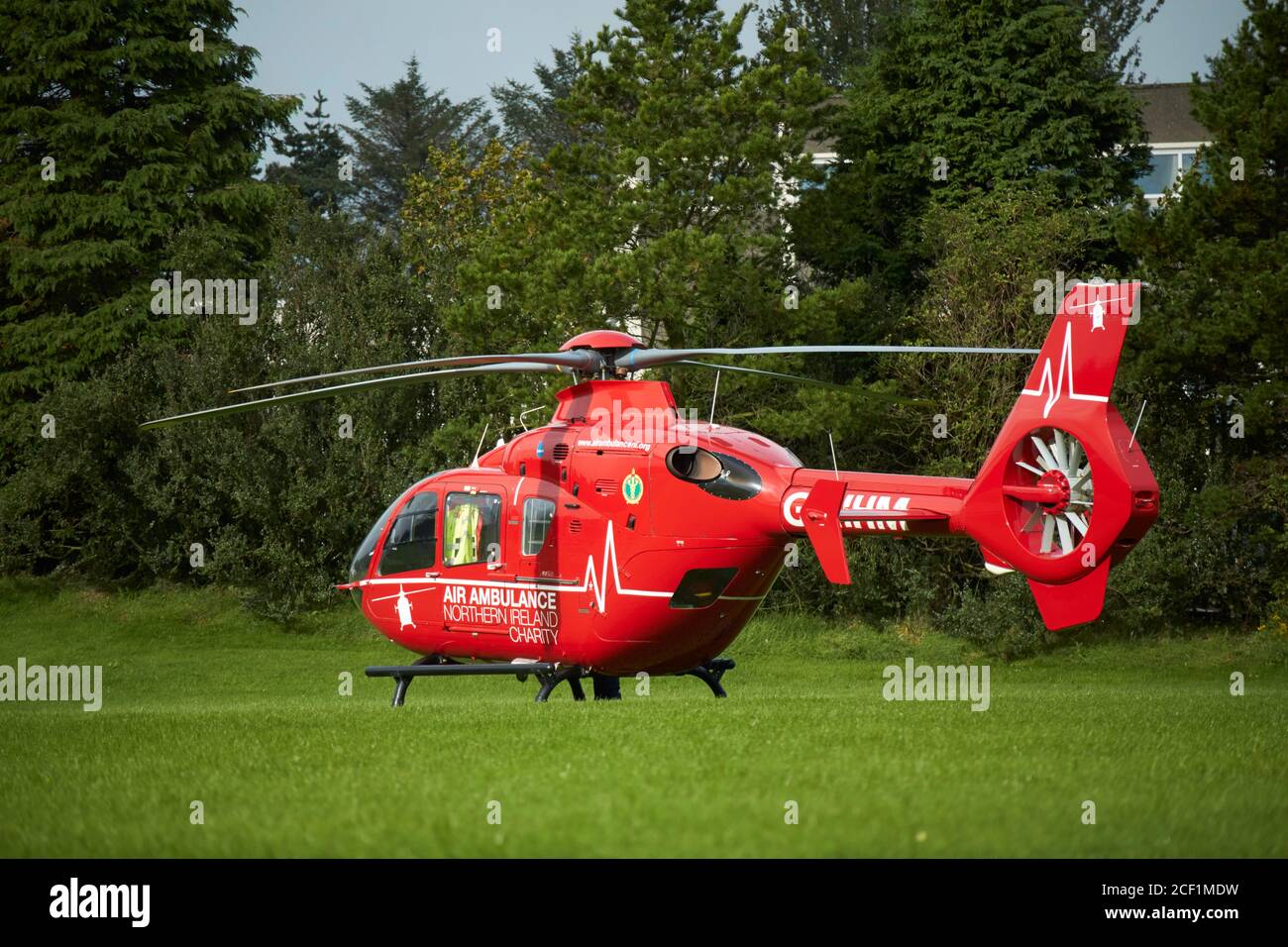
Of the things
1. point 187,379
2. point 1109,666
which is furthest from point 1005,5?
point 187,379

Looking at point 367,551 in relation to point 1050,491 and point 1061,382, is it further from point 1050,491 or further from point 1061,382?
point 1061,382

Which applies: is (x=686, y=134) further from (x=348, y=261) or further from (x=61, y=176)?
(x=61, y=176)

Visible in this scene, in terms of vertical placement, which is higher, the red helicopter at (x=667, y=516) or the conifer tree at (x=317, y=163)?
the conifer tree at (x=317, y=163)

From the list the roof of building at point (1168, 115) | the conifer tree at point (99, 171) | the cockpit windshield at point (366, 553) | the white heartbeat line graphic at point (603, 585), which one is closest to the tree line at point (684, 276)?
the conifer tree at point (99, 171)

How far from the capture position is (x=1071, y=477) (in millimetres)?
12625

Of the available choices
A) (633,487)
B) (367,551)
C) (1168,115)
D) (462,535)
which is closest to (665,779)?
(633,487)

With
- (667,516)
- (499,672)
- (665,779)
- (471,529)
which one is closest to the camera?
(665,779)

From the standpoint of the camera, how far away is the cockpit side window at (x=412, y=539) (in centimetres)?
1806

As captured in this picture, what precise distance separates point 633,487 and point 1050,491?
4926 mm

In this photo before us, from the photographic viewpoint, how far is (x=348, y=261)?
36500 millimetres

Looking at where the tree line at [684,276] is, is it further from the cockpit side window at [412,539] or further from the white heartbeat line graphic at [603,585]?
the white heartbeat line graphic at [603,585]

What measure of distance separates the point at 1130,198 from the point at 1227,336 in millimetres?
9697

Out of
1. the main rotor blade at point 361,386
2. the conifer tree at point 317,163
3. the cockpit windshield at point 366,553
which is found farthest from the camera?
the conifer tree at point 317,163

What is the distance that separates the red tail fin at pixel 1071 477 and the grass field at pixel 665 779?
54.7 inches
